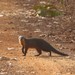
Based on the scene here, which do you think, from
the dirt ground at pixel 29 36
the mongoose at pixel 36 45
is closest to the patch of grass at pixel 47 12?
the dirt ground at pixel 29 36

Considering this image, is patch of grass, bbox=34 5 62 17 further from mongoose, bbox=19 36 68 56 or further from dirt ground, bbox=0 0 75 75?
mongoose, bbox=19 36 68 56

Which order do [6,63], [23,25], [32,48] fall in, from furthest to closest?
[23,25], [32,48], [6,63]

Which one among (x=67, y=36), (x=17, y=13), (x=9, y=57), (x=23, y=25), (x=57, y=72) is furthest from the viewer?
(x=17, y=13)

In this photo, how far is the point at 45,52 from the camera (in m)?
11.6

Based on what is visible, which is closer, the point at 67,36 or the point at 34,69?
the point at 34,69

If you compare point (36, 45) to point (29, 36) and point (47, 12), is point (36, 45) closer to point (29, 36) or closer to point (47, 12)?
point (29, 36)

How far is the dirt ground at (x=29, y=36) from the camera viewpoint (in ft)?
30.0

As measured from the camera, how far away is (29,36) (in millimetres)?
13320

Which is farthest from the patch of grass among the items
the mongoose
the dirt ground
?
the mongoose

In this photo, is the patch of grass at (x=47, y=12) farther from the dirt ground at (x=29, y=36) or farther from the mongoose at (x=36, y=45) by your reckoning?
the mongoose at (x=36, y=45)

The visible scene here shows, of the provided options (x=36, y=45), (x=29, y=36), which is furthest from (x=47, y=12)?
(x=36, y=45)

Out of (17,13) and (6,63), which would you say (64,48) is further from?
(17,13)

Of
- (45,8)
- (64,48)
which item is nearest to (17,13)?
(45,8)

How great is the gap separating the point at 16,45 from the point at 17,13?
562cm
